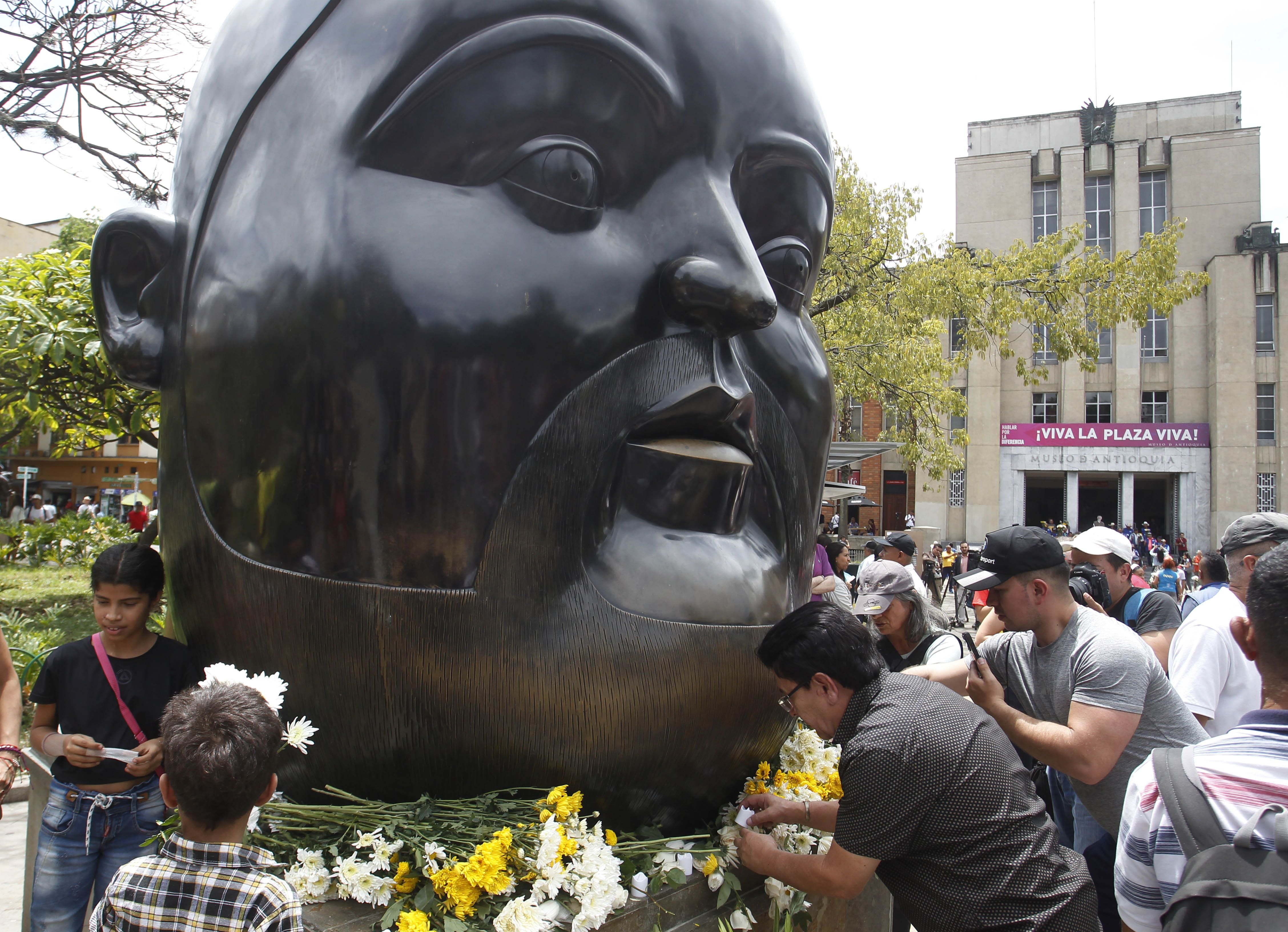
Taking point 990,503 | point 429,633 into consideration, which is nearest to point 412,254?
point 429,633

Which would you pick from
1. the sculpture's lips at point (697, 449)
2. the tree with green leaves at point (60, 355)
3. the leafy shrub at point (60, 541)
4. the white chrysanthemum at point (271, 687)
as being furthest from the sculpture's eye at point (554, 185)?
the leafy shrub at point (60, 541)

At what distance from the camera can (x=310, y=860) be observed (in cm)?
234

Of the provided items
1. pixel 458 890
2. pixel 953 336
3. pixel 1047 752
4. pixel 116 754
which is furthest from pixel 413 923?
pixel 953 336

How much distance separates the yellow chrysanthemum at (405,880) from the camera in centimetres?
232

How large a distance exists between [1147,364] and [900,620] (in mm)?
37682

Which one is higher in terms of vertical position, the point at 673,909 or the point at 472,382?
the point at 472,382

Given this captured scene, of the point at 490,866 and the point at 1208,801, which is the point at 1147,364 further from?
the point at 490,866

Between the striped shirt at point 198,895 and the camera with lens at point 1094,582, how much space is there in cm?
469

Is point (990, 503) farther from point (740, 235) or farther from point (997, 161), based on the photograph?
point (740, 235)

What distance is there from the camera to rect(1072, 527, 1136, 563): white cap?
196 inches

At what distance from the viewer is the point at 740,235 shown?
2715mm

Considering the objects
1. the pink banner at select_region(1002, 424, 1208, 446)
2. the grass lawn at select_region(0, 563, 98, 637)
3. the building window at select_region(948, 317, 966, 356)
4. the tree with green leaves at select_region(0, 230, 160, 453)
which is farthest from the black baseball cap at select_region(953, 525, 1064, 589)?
the pink banner at select_region(1002, 424, 1208, 446)

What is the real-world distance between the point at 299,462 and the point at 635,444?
0.91 metres

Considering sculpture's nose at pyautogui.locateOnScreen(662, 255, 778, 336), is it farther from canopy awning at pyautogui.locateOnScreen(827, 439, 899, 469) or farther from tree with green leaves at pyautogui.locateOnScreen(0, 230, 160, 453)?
canopy awning at pyautogui.locateOnScreen(827, 439, 899, 469)
